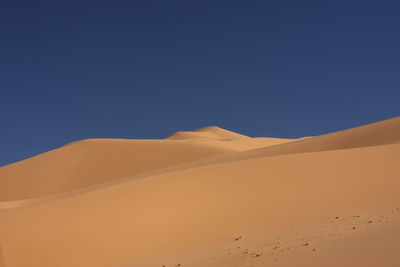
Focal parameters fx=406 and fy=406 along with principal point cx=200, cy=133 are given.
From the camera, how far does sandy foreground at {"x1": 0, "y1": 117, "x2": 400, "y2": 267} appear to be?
6.49 m

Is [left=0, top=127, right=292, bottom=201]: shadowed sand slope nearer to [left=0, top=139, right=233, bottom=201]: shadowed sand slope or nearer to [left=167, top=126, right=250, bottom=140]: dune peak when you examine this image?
[left=0, top=139, right=233, bottom=201]: shadowed sand slope

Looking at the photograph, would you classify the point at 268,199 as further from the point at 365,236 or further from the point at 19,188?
the point at 19,188

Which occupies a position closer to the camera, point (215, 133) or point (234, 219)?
point (234, 219)

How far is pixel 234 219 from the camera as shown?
31.0ft

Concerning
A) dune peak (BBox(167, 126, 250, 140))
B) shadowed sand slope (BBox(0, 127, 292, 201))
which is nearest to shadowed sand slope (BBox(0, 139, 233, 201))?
shadowed sand slope (BBox(0, 127, 292, 201))

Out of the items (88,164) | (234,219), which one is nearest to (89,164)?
(88,164)

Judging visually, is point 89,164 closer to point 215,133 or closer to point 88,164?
point 88,164

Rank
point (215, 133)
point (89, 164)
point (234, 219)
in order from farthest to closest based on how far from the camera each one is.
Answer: point (215, 133) < point (89, 164) < point (234, 219)

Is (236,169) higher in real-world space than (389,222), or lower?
higher

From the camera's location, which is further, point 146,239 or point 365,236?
point 146,239

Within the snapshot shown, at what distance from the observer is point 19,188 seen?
3656 cm

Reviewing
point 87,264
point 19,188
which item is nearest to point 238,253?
point 87,264

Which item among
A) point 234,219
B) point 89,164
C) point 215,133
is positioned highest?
point 215,133

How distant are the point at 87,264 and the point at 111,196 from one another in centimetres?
294
